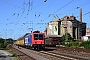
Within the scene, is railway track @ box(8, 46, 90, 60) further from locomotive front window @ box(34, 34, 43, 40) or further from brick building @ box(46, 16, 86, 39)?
brick building @ box(46, 16, 86, 39)

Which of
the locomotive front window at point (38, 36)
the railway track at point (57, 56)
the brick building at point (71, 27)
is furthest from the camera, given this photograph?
the brick building at point (71, 27)

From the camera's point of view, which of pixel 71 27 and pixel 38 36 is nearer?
pixel 38 36

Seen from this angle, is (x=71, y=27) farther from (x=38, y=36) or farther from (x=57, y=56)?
(x=57, y=56)

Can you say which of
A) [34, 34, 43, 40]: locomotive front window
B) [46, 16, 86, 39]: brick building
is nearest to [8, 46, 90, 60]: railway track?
[34, 34, 43, 40]: locomotive front window

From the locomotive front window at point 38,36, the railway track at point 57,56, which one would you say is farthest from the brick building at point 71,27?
the railway track at point 57,56

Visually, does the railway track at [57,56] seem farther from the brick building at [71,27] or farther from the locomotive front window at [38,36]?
the brick building at [71,27]

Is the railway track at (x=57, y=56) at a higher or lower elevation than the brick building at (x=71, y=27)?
lower

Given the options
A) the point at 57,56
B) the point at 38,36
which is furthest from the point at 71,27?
the point at 57,56

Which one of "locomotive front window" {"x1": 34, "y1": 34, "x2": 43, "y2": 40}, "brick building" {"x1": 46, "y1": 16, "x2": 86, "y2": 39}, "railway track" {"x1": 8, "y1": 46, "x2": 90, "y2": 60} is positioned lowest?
"railway track" {"x1": 8, "y1": 46, "x2": 90, "y2": 60}

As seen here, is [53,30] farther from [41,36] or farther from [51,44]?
[41,36]

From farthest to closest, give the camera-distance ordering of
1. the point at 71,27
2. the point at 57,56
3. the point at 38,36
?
the point at 71,27 < the point at 38,36 < the point at 57,56

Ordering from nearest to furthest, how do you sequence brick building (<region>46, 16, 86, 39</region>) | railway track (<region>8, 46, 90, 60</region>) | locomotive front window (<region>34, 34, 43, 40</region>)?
1. railway track (<region>8, 46, 90, 60</region>)
2. locomotive front window (<region>34, 34, 43, 40</region>)
3. brick building (<region>46, 16, 86, 39</region>)

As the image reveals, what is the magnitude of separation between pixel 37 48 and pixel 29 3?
15.9m

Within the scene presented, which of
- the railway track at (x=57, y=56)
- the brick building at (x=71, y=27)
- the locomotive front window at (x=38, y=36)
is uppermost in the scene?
the brick building at (x=71, y=27)
